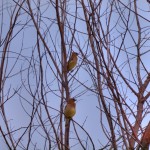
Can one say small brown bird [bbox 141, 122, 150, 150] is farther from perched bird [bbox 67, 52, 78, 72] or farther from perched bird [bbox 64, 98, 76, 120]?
perched bird [bbox 67, 52, 78, 72]

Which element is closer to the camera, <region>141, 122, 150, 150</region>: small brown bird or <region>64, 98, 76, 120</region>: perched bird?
<region>141, 122, 150, 150</region>: small brown bird

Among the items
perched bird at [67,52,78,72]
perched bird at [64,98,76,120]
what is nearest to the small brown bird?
perched bird at [64,98,76,120]

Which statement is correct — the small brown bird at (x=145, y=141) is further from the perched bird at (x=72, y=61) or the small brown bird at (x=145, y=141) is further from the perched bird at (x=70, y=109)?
the perched bird at (x=72, y=61)

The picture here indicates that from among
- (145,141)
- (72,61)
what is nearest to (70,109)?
(72,61)

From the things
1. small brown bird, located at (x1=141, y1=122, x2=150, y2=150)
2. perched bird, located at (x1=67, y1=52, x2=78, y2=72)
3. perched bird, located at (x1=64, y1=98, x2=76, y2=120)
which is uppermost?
perched bird, located at (x1=67, y1=52, x2=78, y2=72)

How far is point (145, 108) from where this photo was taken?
1.76 m

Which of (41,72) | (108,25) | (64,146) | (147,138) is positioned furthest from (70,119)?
(108,25)

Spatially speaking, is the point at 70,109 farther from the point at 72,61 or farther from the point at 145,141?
the point at 145,141

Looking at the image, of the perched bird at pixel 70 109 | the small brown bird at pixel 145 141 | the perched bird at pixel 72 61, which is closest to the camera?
the small brown bird at pixel 145 141

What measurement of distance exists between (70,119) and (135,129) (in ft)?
0.99

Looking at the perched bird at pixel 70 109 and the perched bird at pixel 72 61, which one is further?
the perched bird at pixel 72 61

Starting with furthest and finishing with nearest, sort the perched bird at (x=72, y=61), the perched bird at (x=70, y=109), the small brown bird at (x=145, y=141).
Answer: the perched bird at (x=72, y=61) < the perched bird at (x=70, y=109) < the small brown bird at (x=145, y=141)

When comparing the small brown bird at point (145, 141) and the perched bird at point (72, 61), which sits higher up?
the perched bird at point (72, 61)

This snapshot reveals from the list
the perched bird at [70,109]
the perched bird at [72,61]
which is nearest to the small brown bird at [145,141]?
the perched bird at [70,109]
